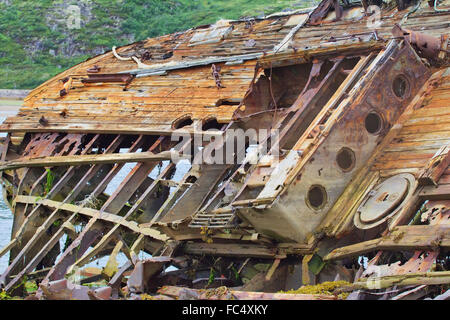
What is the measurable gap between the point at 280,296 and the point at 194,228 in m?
3.67

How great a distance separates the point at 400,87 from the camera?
39.3 ft

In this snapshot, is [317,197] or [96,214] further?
[96,214]

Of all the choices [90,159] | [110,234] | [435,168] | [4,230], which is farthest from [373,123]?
[4,230]

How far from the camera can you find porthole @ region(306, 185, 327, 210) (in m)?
11.0

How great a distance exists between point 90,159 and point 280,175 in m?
6.00

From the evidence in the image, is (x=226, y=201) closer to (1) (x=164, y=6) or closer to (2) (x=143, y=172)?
(2) (x=143, y=172)

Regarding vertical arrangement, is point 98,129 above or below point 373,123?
above

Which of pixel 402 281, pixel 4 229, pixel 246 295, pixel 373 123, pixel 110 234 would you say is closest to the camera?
pixel 402 281

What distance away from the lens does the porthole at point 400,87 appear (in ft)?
39.0

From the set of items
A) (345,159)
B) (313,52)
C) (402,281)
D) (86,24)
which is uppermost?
(86,24)

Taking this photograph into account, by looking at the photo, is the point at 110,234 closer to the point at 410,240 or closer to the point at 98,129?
→ the point at 98,129

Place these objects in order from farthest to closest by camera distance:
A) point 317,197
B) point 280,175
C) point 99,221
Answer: point 99,221, point 317,197, point 280,175
